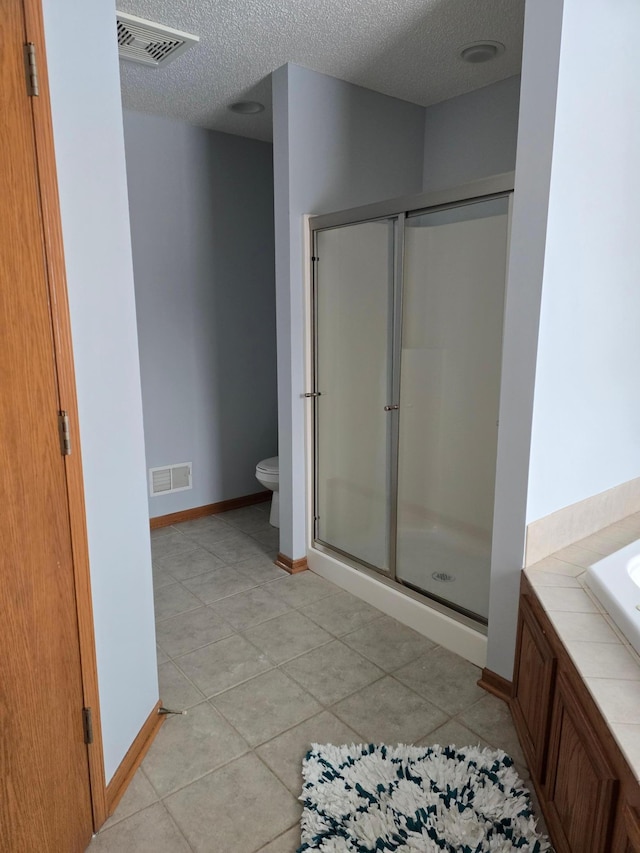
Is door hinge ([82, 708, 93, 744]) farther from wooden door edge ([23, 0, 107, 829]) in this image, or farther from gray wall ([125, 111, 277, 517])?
gray wall ([125, 111, 277, 517])

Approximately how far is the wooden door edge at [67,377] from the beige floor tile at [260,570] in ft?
5.21

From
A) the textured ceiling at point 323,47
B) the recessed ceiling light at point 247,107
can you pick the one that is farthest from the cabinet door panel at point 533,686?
the recessed ceiling light at point 247,107

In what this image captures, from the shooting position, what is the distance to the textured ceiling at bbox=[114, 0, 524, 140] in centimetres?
233

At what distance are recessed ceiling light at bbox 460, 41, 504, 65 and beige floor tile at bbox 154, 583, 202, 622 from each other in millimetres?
2906

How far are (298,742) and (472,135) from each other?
123 inches

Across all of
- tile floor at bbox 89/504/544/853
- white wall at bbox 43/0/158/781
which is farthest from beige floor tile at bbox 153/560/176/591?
white wall at bbox 43/0/158/781

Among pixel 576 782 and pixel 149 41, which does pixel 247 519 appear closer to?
pixel 149 41

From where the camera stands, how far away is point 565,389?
2084 millimetres

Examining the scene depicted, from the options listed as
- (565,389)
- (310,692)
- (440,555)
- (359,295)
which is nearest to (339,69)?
(359,295)

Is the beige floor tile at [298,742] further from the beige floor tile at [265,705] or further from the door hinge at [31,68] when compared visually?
the door hinge at [31,68]

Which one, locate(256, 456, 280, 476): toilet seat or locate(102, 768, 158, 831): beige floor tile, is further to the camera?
locate(256, 456, 280, 476): toilet seat

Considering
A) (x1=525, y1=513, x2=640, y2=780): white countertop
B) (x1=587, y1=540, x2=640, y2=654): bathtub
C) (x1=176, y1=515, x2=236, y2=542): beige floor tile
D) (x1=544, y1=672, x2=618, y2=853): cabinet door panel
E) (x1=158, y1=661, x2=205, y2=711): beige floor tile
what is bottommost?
(x1=158, y1=661, x2=205, y2=711): beige floor tile

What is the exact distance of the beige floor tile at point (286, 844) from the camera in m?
1.61

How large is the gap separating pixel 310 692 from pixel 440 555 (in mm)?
902
